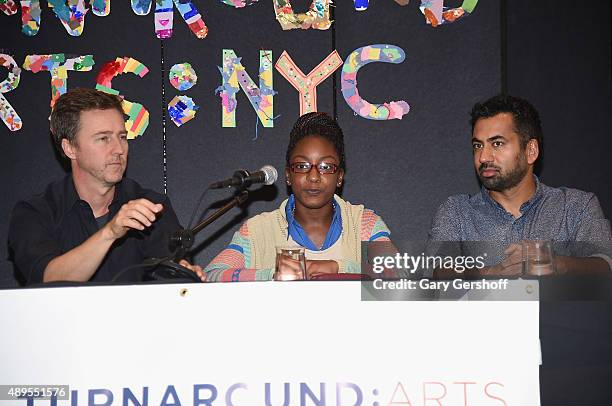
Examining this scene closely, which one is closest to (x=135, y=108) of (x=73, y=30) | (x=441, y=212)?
(x=73, y=30)

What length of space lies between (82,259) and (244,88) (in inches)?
65.3

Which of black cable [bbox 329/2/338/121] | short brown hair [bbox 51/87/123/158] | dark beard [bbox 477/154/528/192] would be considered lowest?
dark beard [bbox 477/154/528/192]

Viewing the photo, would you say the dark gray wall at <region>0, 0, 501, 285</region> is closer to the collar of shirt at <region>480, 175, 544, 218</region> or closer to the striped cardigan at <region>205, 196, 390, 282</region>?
the collar of shirt at <region>480, 175, 544, 218</region>

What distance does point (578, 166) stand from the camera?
3.63 m

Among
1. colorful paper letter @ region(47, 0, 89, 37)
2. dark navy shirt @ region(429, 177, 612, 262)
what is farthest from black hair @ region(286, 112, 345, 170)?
colorful paper letter @ region(47, 0, 89, 37)

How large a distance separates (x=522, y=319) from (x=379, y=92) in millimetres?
2335

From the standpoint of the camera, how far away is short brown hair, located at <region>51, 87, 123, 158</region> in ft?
8.95

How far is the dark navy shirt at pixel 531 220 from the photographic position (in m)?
2.82

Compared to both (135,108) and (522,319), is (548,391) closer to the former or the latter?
(522,319)

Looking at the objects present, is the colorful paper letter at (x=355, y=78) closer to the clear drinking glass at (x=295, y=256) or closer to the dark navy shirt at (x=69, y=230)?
the dark navy shirt at (x=69, y=230)

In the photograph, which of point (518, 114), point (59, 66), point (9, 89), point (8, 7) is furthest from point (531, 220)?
point (8, 7)

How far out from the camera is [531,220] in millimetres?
Result: 2936

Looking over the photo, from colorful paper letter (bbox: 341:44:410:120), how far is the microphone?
5.66 feet

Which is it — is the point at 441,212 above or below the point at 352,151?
below
